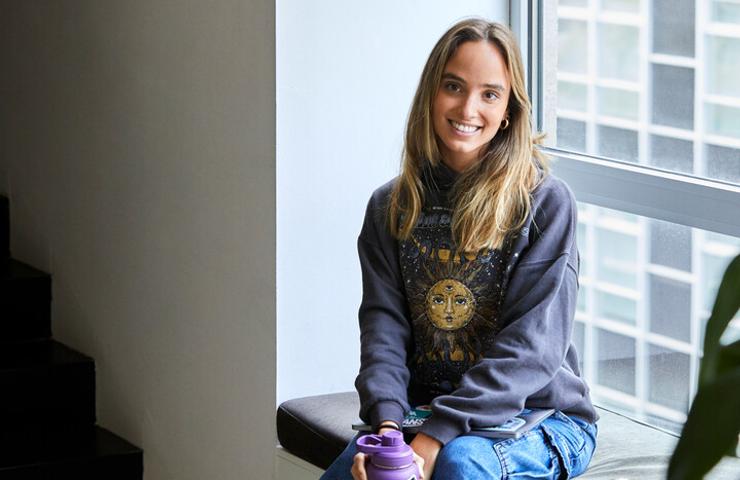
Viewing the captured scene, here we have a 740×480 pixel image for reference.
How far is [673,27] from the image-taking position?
2.17 metres

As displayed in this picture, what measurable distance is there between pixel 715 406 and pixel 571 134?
2300mm

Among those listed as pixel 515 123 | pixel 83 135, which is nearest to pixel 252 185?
pixel 515 123

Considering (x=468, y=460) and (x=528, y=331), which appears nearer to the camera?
(x=468, y=460)

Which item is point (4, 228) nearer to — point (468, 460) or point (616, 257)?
point (616, 257)

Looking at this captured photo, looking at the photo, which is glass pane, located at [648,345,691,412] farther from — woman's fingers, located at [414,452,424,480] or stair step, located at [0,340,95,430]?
stair step, located at [0,340,95,430]

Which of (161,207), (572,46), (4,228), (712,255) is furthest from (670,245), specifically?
(4,228)

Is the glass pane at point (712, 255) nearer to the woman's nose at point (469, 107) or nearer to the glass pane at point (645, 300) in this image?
the glass pane at point (645, 300)

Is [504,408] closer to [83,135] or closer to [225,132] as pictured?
[225,132]

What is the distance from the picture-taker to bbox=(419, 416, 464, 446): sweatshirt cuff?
68.1 inches

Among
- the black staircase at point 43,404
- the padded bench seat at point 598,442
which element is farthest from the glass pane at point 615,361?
the black staircase at point 43,404

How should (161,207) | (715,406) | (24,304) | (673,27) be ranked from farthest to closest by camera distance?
(24,304), (161,207), (673,27), (715,406)

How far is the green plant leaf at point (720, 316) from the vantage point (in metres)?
0.28

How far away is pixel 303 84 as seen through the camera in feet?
7.95

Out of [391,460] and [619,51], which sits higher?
[619,51]
